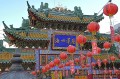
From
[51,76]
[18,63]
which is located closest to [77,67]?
[51,76]

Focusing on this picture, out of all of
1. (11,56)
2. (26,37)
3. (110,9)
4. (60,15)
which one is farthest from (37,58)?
(110,9)

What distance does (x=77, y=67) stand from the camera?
17.3m

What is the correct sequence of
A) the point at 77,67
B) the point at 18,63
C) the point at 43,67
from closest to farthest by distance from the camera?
the point at 18,63
the point at 43,67
the point at 77,67

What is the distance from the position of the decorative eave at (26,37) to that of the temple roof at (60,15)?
112cm

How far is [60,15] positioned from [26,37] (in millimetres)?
3028

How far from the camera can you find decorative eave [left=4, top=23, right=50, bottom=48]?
54.4 feet

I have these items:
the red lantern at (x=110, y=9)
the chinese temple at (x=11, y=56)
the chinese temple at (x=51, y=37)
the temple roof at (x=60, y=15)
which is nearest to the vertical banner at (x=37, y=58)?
the chinese temple at (x=51, y=37)

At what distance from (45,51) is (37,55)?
608 mm

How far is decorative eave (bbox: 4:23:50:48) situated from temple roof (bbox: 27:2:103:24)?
3.69 ft

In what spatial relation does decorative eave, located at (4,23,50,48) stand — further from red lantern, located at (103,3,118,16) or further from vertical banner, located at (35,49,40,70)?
red lantern, located at (103,3,118,16)

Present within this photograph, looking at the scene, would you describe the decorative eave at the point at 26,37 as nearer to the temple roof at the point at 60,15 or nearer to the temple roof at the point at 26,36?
the temple roof at the point at 26,36

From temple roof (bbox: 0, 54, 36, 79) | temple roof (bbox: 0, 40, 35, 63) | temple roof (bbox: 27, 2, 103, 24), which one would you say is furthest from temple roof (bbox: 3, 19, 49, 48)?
temple roof (bbox: 0, 54, 36, 79)

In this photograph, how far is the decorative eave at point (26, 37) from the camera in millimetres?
16577

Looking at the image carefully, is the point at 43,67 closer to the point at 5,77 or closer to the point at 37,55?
the point at 37,55
